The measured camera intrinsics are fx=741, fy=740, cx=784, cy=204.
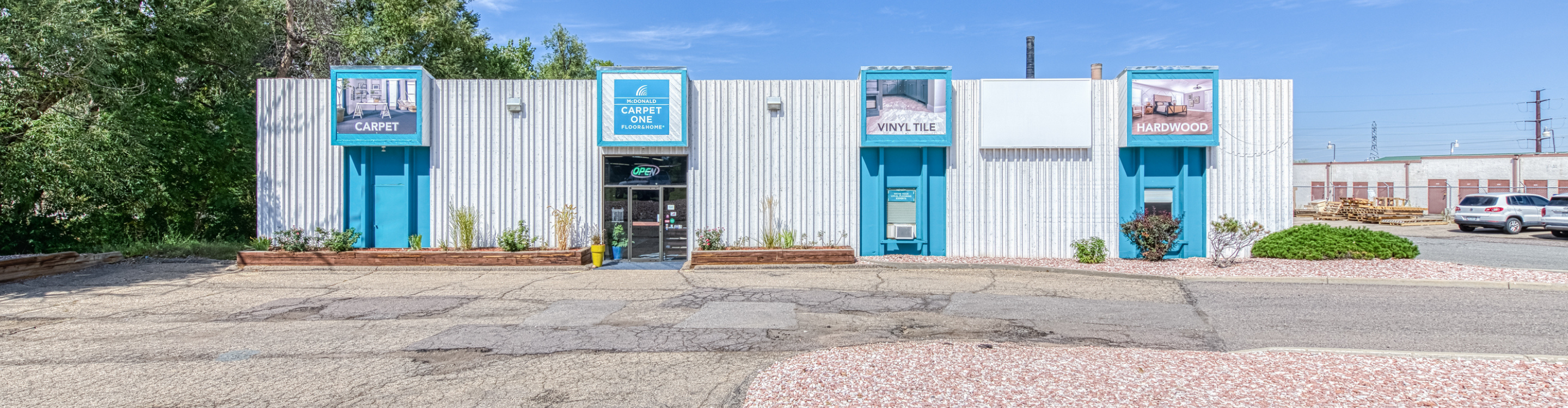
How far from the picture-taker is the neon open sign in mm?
15164

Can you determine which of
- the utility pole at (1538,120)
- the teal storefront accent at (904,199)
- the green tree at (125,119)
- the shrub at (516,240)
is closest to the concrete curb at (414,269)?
the shrub at (516,240)

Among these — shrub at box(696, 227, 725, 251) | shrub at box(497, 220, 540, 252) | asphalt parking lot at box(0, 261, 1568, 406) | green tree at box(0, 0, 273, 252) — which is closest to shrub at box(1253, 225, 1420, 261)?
asphalt parking lot at box(0, 261, 1568, 406)

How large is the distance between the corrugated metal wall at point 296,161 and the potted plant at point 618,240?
5.43m

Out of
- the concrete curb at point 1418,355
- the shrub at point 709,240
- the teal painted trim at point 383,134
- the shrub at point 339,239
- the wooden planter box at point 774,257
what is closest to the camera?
the concrete curb at point 1418,355

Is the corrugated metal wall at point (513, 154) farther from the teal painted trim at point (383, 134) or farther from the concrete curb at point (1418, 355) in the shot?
the concrete curb at point (1418, 355)

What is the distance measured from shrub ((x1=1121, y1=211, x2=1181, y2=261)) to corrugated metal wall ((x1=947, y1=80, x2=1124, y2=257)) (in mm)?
697

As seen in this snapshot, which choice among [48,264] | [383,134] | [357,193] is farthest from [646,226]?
[48,264]

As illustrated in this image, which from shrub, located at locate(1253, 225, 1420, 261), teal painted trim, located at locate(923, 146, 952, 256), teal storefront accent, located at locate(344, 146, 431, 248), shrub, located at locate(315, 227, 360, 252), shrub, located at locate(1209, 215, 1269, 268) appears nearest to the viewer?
shrub, located at locate(1253, 225, 1420, 261)

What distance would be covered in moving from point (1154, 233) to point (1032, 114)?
3.28 metres

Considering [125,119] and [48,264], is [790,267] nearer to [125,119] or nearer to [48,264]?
[48,264]

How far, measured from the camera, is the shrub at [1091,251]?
14.2m

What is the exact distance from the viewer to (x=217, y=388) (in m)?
5.43

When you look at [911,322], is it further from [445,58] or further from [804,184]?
[445,58]

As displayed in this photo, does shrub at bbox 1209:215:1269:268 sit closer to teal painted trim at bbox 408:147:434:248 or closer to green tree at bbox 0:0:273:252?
teal painted trim at bbox 408:147:434:248
